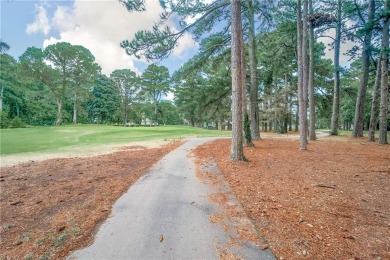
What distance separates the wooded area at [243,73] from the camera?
943 centimetres

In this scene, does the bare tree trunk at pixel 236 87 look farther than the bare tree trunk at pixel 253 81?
No

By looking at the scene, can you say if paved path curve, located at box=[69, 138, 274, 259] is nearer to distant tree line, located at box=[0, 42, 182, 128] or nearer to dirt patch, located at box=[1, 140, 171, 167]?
dirt patch, located at box=[1, 140, 171, 167]

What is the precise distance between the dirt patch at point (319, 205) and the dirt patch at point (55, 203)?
2763 mm

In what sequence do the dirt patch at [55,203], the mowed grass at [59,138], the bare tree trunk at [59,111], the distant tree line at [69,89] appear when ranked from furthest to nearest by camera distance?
the bare tree trunk at [59,111]
the distant tree line at [69,89]
the mowed grass at [59,138]
the dirt patch at [55,203]

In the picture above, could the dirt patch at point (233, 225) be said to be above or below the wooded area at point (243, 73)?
below

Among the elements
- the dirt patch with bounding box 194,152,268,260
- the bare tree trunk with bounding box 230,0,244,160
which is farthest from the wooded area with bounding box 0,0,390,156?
the dirt patch with bounding box 194,152,268,260

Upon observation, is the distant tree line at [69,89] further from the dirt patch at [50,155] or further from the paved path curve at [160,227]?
the paved path curve at [160,227]

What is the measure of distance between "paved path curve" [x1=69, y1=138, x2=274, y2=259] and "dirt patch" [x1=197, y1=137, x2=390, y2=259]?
664mm

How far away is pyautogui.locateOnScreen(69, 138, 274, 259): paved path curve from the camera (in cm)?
287

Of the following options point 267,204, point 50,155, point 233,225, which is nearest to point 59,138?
point 50,155

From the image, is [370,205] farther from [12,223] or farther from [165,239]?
[12,223]

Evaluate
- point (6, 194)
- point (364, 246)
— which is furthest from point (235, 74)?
point (6, 194)

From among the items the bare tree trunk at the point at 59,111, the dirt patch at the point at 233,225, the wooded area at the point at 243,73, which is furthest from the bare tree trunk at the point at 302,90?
the bare tree trunk at the point at 59,111

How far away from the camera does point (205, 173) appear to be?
6.95 meters
